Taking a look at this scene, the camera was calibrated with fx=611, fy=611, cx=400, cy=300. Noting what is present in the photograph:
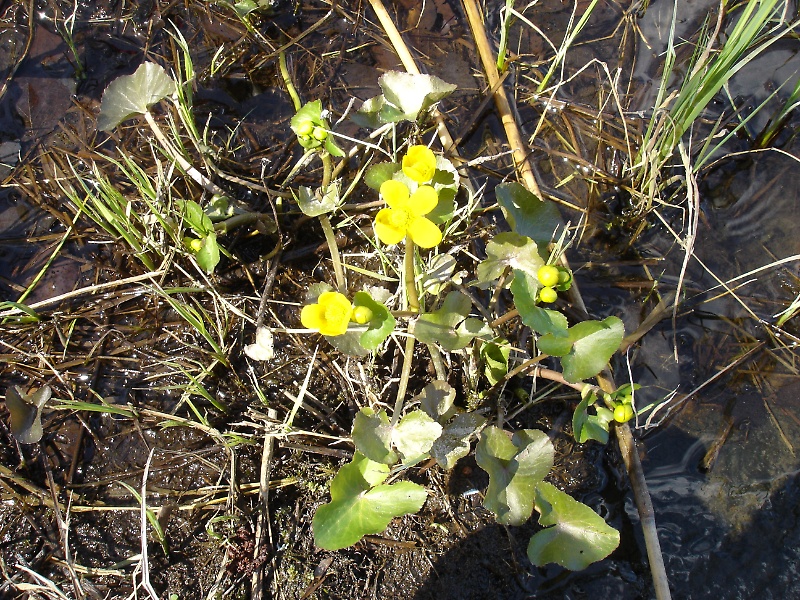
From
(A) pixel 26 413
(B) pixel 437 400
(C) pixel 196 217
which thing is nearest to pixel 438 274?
(B) pixel 437 400

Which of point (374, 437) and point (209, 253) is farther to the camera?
point (209, 253)

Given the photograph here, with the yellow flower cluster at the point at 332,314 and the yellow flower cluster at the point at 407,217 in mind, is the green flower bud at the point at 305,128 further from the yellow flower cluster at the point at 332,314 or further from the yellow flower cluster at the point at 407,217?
the yellow flower cluster at the point at 332,314

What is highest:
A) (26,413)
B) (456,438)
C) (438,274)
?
(438,274)

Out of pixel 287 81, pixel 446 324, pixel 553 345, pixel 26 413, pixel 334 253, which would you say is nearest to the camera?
pixel 553 345

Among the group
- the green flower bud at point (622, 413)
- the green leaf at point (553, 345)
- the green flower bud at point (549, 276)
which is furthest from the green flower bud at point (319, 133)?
the green flower bud at point (622, 413)

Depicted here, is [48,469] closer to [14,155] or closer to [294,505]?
[294,505]

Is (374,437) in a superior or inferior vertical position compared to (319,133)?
inferior

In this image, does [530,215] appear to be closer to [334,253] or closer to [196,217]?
[334,253]
